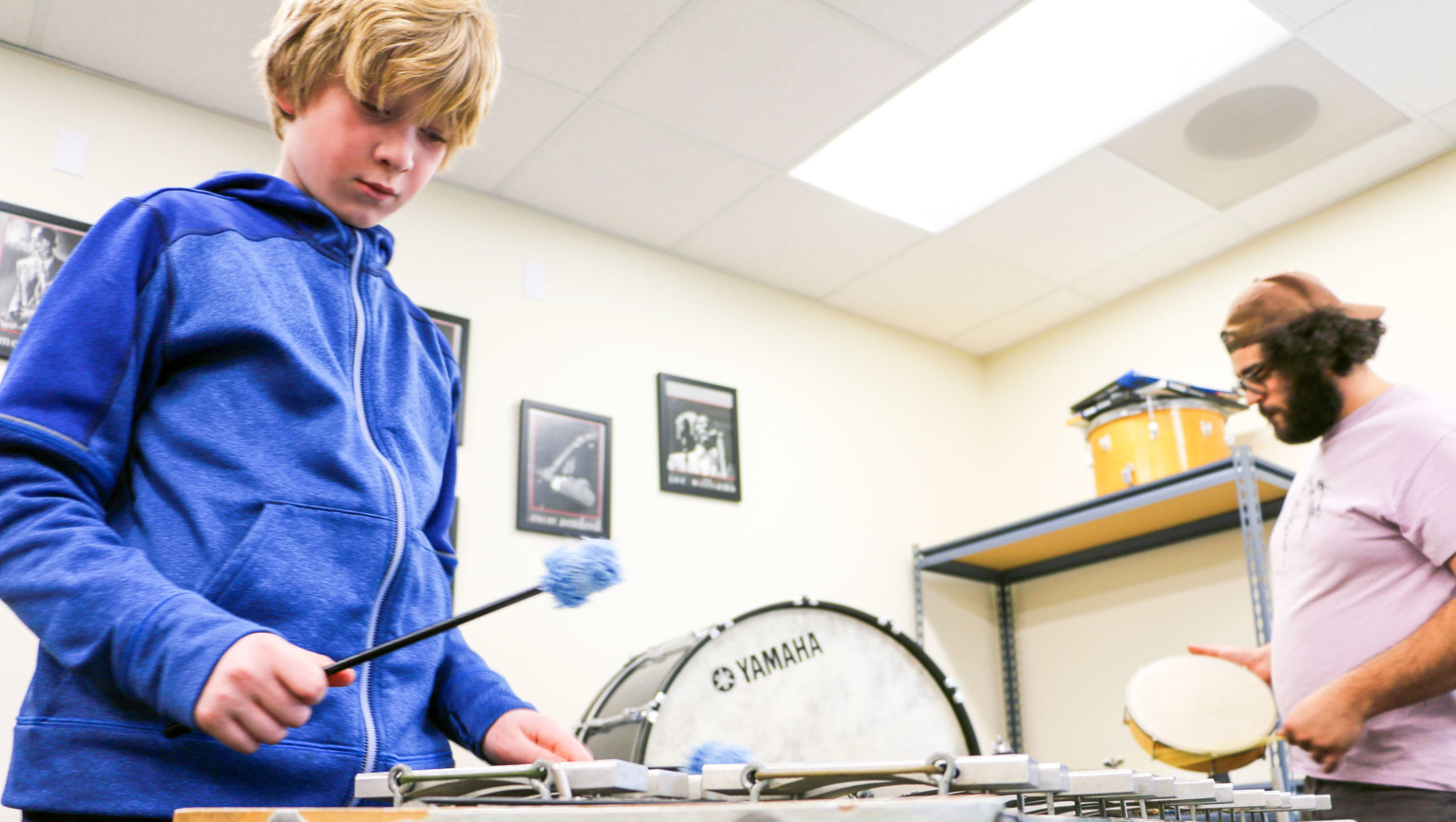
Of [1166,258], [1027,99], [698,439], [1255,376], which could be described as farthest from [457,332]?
[1166,258]

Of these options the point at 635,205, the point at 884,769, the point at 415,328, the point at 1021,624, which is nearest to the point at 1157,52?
the point at 635,205

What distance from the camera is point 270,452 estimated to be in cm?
77

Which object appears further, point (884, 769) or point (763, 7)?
point (763, 7)

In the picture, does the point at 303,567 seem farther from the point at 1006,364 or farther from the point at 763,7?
the point at 1006,364

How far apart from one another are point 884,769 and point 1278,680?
1.44m

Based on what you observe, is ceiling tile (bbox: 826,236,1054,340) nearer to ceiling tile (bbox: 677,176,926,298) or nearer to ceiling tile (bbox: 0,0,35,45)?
ceiling tile (bbox: 677,176,926,298)

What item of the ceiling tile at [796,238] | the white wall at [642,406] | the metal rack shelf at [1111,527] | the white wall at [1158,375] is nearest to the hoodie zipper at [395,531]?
the white wall at [642,406]

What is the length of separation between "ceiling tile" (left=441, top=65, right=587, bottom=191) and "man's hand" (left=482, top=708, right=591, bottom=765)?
180 centimetres

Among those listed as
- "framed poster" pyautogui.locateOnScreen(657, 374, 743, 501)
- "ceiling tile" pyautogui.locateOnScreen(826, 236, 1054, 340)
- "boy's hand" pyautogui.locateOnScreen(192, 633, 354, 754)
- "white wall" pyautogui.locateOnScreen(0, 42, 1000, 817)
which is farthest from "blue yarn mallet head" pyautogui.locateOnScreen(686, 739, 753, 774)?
"ceiling tile" pyautogui.locateOnScreen(826, 236, 1054, 340)

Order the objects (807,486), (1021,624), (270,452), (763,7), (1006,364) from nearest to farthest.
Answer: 1. (270,452)
2. (763,7)
3. (807,486)
4. (1021,624)
5. (1006,364)

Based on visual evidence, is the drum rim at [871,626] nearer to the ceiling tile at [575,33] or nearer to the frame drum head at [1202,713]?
the frame drum head at [1202,713]

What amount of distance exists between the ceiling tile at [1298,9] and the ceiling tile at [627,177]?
123 centimetres

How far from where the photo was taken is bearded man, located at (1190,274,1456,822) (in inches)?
59.6

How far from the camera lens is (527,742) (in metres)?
0.86
